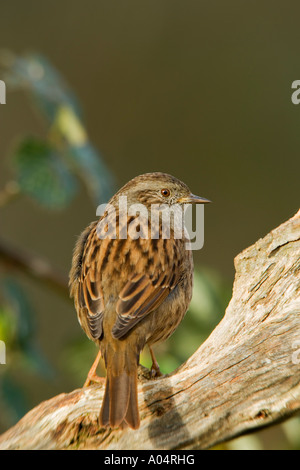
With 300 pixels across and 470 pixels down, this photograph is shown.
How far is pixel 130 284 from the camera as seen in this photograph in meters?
4.27

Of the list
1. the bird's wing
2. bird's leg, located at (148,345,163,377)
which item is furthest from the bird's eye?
bird's leg, located at (148,345,163,377)

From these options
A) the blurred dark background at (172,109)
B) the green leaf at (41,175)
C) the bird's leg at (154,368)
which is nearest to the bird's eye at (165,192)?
the green leaf at (41,175)

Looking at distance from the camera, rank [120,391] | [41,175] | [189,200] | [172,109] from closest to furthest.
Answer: [120,391]
[41,175]
[189,200]
[172,109]

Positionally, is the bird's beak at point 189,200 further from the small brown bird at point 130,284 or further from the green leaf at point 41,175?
the green leaf at point 41,175

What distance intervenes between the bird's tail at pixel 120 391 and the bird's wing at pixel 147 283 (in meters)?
0.14

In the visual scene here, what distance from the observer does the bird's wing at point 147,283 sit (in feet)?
13.4

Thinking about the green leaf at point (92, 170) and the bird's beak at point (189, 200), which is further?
the bird's beak at point (189, 200)

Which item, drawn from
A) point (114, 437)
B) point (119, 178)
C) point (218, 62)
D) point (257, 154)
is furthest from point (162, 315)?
point (218, 62)

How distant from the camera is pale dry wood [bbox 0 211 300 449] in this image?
3.42 m

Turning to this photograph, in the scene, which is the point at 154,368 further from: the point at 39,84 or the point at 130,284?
the point at 39,84

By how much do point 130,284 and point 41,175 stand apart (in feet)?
3.54

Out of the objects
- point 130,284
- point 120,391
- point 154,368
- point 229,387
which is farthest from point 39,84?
point 229,387

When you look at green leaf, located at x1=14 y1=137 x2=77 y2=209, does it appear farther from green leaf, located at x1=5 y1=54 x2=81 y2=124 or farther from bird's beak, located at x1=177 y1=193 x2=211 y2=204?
bird's beak, located at x1=177 y1=193 x2=211 y2=204

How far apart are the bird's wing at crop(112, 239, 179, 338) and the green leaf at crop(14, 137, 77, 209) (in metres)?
0.70
